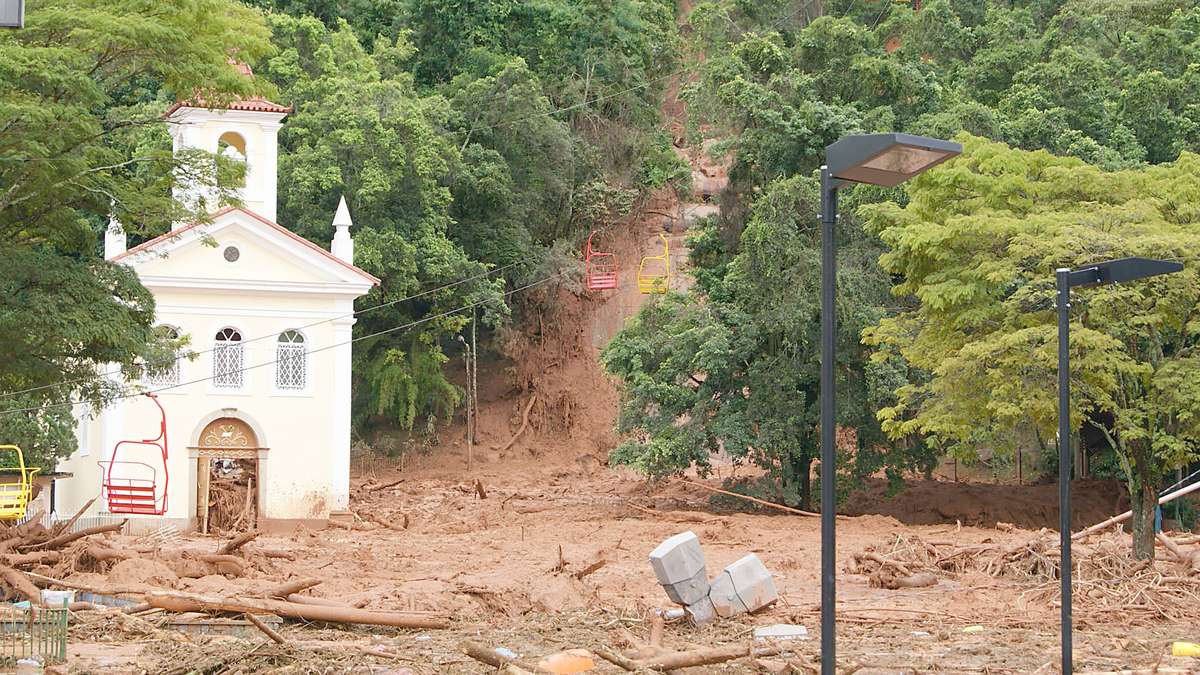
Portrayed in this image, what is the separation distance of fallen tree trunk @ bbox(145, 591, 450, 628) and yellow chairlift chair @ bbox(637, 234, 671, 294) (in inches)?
1334

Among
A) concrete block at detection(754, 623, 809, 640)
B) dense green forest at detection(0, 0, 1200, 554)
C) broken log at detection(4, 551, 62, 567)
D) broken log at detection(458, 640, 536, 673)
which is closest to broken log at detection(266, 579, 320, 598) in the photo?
broken log at detection(4, 551, 62, 567)

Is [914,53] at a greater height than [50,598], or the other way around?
[914,53]

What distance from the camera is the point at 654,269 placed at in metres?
57.7

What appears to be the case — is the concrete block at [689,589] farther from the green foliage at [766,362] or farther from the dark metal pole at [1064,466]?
the green foliage at [766,362]

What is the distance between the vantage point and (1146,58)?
46.8 meters

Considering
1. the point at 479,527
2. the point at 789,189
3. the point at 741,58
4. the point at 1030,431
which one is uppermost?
the point at 741,58

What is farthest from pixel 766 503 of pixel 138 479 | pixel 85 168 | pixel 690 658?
pixel 690 658

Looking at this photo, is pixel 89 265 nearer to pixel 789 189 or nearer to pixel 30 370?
pixel 30 370

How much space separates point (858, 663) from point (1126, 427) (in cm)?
934

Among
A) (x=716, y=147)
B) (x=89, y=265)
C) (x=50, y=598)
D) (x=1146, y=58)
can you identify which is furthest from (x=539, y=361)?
(x=50, y=598)

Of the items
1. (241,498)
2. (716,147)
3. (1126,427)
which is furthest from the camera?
(716,147)

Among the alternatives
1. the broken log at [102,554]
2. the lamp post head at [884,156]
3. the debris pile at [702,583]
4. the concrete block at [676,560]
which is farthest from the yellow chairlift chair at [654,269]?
the lamp post head at [884,156]

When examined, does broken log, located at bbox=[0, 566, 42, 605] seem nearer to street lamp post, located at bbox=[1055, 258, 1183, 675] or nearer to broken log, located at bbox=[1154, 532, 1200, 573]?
street lamp post, located at bbox=[1055, 258, 1183, 675]

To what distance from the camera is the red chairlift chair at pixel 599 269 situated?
2112 inches
